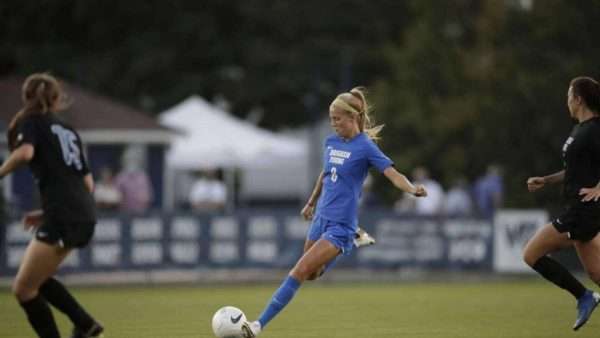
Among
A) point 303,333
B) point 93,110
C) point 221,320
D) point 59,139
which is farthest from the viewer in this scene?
point 93,110

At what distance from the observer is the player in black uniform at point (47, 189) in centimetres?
1071

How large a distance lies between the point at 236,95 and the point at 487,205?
2065 centimetres

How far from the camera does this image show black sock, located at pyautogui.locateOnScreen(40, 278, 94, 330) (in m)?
11.1

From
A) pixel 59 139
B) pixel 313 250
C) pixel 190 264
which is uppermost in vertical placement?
pixel 59 139

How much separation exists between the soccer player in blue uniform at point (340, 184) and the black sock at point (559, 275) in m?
2.03

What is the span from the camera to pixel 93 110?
33.4 m

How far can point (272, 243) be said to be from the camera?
82.9 feet

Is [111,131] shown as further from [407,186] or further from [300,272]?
[407,186]

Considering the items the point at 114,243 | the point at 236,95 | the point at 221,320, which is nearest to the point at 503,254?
the point at 114,243

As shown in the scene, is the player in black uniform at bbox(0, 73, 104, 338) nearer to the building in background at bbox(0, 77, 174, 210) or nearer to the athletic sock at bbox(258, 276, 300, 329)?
the athletic sock at bbox(258, 276, 300, 329)

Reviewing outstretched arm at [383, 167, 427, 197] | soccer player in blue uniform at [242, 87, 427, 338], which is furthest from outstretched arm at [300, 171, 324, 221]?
outstretched arm at [383, 167, 427, 197]

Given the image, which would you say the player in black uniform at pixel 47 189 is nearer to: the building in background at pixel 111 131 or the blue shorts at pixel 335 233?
the blue shorts at pixel 335 233

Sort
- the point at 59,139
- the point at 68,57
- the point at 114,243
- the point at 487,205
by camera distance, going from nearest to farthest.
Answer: the point at 59,139
the point at 114,243
the point at 487,205
the point at 68,57

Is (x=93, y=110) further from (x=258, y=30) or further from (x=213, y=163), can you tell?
(x=258, y=30)
